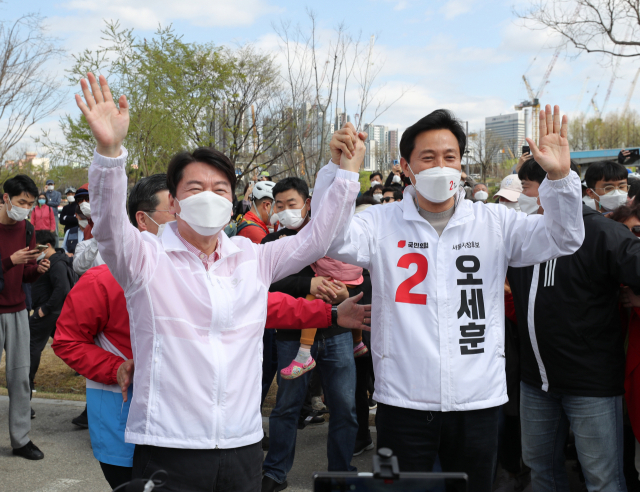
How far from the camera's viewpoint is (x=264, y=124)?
17.6 meters

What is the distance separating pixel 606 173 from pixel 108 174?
15.1 feet

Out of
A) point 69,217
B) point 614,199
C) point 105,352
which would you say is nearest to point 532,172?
point 614,199

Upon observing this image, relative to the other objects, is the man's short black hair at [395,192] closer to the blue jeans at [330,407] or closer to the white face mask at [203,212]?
A: the blue jeans at [330,407]

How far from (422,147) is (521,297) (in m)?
1.18

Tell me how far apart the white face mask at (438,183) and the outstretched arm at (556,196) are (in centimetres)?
39

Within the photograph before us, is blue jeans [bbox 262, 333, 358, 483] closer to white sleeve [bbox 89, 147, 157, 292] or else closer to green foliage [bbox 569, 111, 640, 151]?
white sleeve [bbox 89, 147, 157, 292]

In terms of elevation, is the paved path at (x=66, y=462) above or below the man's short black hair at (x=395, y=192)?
below

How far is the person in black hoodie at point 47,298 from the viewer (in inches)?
239

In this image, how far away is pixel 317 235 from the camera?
232 cm

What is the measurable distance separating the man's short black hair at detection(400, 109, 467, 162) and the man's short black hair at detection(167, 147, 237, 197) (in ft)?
3.13

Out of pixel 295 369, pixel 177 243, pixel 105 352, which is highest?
pixel 177 243

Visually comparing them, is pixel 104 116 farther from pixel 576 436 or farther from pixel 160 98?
pixel 160 98

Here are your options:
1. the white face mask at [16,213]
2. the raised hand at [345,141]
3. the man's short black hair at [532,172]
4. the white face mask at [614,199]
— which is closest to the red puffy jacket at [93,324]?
the raised hand at [345,141]

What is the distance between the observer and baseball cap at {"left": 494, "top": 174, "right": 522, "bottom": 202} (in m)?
5.51
